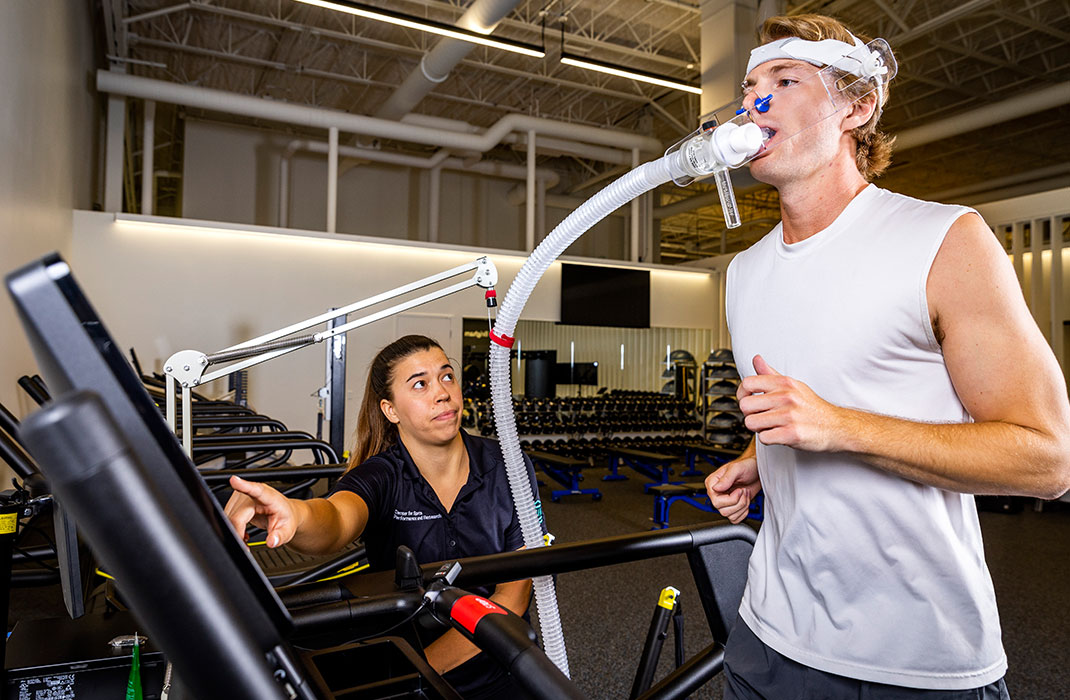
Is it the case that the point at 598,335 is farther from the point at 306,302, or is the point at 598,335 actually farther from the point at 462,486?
the point at 462,486

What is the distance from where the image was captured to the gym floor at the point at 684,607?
2.74m

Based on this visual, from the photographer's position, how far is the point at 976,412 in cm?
92

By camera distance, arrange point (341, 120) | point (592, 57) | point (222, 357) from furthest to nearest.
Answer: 1. point (341, 120)
2. point (592, 57)
3. point (222, 357)

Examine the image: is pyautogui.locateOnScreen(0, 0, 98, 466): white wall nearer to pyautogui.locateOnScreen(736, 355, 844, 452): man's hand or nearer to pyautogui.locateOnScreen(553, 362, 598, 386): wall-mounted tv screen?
pyautogui.locateOnScreen(736, 355, 844, 452): man's hand

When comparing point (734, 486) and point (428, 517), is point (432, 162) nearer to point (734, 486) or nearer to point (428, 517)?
point (428, 517)

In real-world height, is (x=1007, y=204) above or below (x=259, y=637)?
above

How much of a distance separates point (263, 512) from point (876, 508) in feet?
3.03

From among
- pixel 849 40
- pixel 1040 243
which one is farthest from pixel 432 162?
pixel 849 40

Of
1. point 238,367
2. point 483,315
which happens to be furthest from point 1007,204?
point 238,367

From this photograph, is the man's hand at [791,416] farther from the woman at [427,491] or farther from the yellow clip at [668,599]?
the yellow clip at [668,599]

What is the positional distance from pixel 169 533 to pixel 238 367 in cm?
135

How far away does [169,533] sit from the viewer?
0.31 m

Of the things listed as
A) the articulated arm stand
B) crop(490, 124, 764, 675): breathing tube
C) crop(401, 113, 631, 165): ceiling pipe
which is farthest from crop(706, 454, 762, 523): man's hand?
crop(401, 113, 631, 165): ceiling pipe

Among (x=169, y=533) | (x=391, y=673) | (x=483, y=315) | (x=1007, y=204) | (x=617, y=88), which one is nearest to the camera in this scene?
(x=169, y=533)
